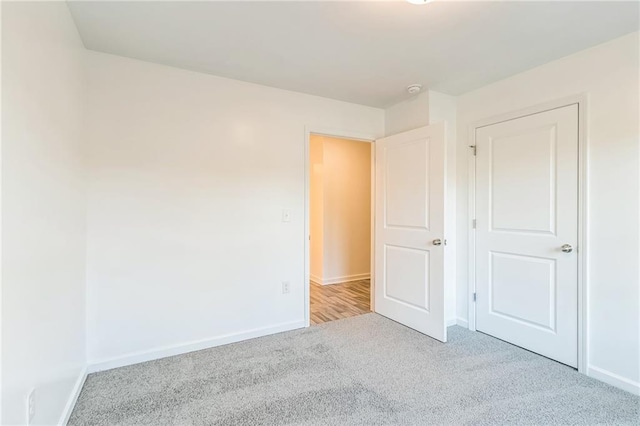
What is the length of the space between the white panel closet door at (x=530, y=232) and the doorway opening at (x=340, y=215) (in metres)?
2.01

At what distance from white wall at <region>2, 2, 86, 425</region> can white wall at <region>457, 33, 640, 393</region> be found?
3.20 meters

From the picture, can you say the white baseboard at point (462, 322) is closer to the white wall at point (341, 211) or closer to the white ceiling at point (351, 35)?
the white wall at point (341, 211)

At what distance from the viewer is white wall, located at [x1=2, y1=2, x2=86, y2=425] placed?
1.10m

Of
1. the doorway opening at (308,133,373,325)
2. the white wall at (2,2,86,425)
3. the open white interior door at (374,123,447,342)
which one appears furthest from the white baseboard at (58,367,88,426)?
the doorway opening at (308,133,373,325)

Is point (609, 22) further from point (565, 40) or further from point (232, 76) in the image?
point (232, 76)

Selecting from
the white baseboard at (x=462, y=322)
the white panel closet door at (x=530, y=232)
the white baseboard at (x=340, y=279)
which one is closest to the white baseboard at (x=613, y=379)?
the white panel closet door at (x=530, y=232)

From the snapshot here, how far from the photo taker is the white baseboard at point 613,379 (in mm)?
1916

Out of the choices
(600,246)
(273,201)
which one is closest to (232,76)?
(273,201)

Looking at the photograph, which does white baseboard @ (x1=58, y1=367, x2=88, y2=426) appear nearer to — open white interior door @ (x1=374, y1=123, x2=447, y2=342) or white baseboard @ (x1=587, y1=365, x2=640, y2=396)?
open white interior door @ (x1=374, y1=123, x2=447, y2=342)

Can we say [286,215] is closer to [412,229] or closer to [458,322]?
[412,229]

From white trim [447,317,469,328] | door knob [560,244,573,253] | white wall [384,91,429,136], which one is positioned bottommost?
white trim [447,317,469,328]

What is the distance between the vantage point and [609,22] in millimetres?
1837

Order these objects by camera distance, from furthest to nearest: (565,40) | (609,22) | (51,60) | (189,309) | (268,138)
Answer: (268,138)
(189,309)
(565,40)
(609,22)
(51,60)

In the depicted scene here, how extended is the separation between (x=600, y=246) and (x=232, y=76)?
3087 mm
